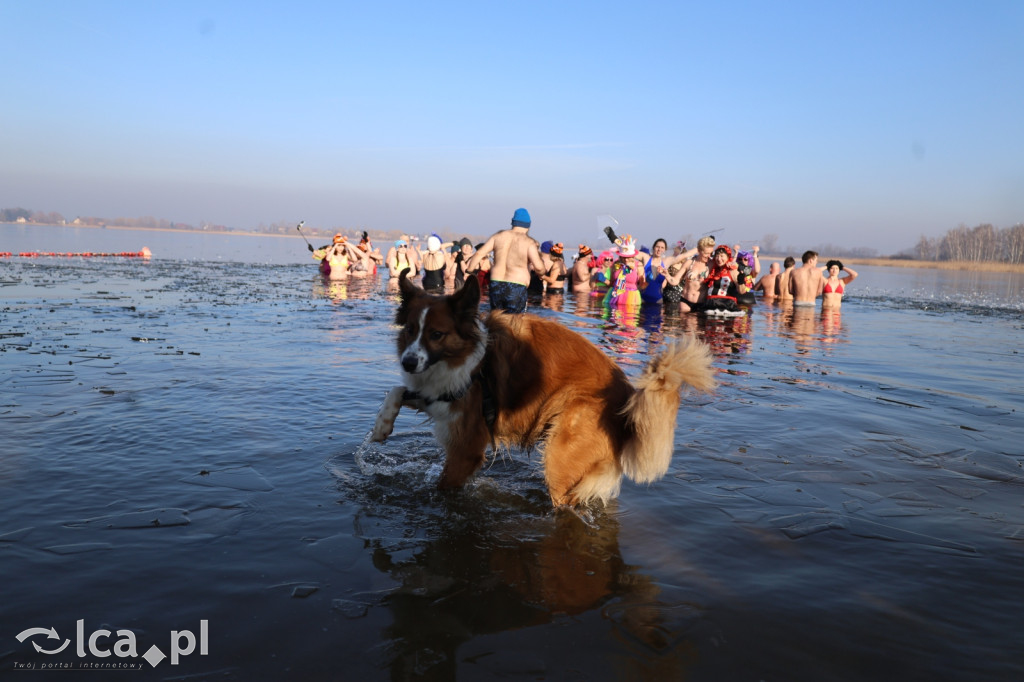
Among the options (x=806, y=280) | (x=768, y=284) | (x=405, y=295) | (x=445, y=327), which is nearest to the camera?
(x=445, y=327)

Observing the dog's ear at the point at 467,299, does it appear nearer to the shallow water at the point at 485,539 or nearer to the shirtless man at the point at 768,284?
the shallow water at the point at 485,539

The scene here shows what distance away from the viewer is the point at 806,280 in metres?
22.3

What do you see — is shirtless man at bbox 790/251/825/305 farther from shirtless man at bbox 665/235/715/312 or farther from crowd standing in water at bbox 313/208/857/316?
shirtless man at bbox 665/235/715/312

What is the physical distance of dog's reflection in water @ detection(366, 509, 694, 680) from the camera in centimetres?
306

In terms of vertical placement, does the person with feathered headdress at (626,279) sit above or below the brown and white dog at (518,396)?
above

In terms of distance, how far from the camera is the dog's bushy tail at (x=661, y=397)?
420 cm

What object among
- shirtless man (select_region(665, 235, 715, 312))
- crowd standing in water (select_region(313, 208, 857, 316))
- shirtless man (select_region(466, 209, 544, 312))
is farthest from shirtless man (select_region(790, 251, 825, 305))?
shirtless man (select_region(466, 209, 544, 312))

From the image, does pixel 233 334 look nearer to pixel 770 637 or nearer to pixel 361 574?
pixel 361 574

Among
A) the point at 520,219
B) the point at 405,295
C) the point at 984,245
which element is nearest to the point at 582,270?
the point at 520,219

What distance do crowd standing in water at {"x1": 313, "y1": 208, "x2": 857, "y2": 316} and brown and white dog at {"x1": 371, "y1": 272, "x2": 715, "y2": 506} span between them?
221 inches

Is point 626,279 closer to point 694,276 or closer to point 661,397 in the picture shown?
point 694,276

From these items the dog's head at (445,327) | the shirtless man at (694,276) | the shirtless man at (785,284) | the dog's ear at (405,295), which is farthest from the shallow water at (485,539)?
the shirtless man at (785,284)

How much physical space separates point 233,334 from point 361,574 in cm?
984

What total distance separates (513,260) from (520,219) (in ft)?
2.71
